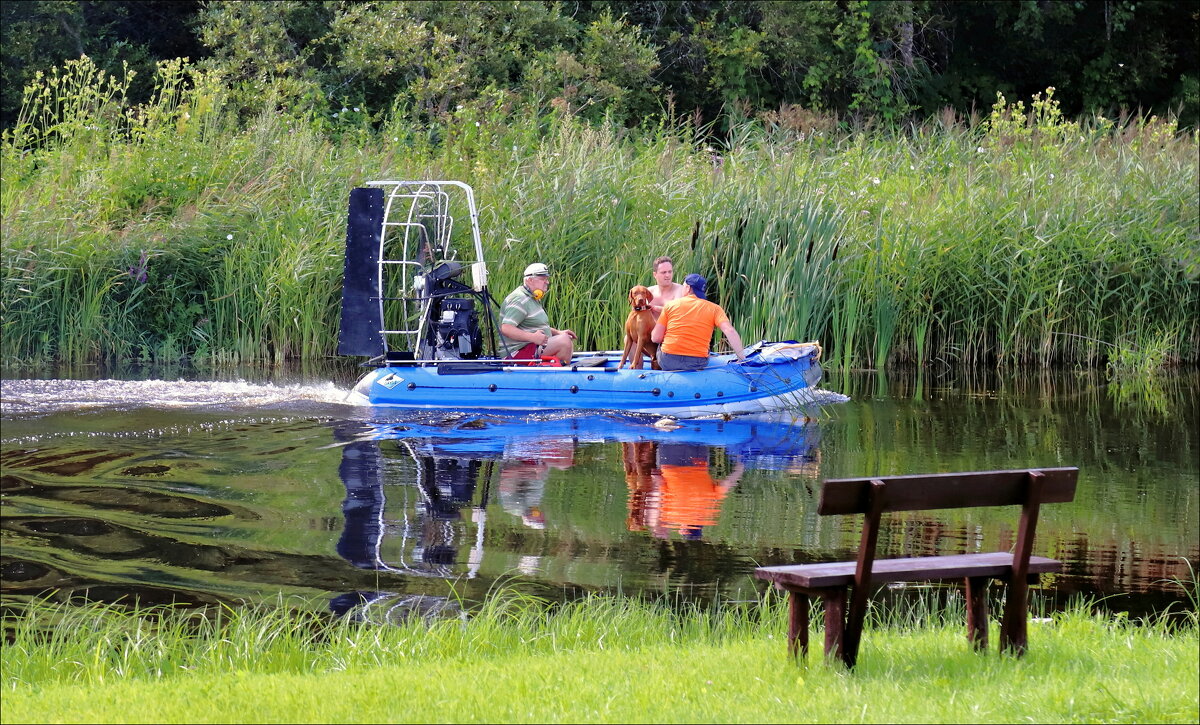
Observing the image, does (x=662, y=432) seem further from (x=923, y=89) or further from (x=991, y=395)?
(x=923, y=89)

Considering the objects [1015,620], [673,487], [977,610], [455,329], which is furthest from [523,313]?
[1015,620]

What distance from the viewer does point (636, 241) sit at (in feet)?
48.7

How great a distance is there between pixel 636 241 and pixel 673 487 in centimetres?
630

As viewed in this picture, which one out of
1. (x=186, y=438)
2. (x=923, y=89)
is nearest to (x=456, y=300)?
(x=186, y=438)

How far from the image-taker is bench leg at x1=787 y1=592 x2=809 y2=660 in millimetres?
4484

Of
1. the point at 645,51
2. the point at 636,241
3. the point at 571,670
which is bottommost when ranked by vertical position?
the point at 571,670

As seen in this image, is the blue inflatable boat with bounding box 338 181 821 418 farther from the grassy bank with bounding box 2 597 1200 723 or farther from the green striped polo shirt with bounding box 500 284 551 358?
the grassy bank with bounding box 2 597 1200 723

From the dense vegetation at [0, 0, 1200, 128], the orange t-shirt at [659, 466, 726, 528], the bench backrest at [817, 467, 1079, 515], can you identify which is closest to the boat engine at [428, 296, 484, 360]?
the orange t-shirt at [659, 466, 726, 528]

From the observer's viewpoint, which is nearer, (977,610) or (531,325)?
(977,610)

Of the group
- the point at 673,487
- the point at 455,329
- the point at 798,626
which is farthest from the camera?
the point at 455,329

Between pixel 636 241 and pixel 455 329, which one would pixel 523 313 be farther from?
pixel 636 241

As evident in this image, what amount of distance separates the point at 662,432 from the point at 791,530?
12.4 feet

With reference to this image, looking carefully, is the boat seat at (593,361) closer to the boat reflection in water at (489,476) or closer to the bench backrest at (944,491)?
the boat reflection in water at (489,476)

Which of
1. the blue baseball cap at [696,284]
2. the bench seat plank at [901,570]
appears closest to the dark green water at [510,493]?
the blue baseball cap at [696,284]
